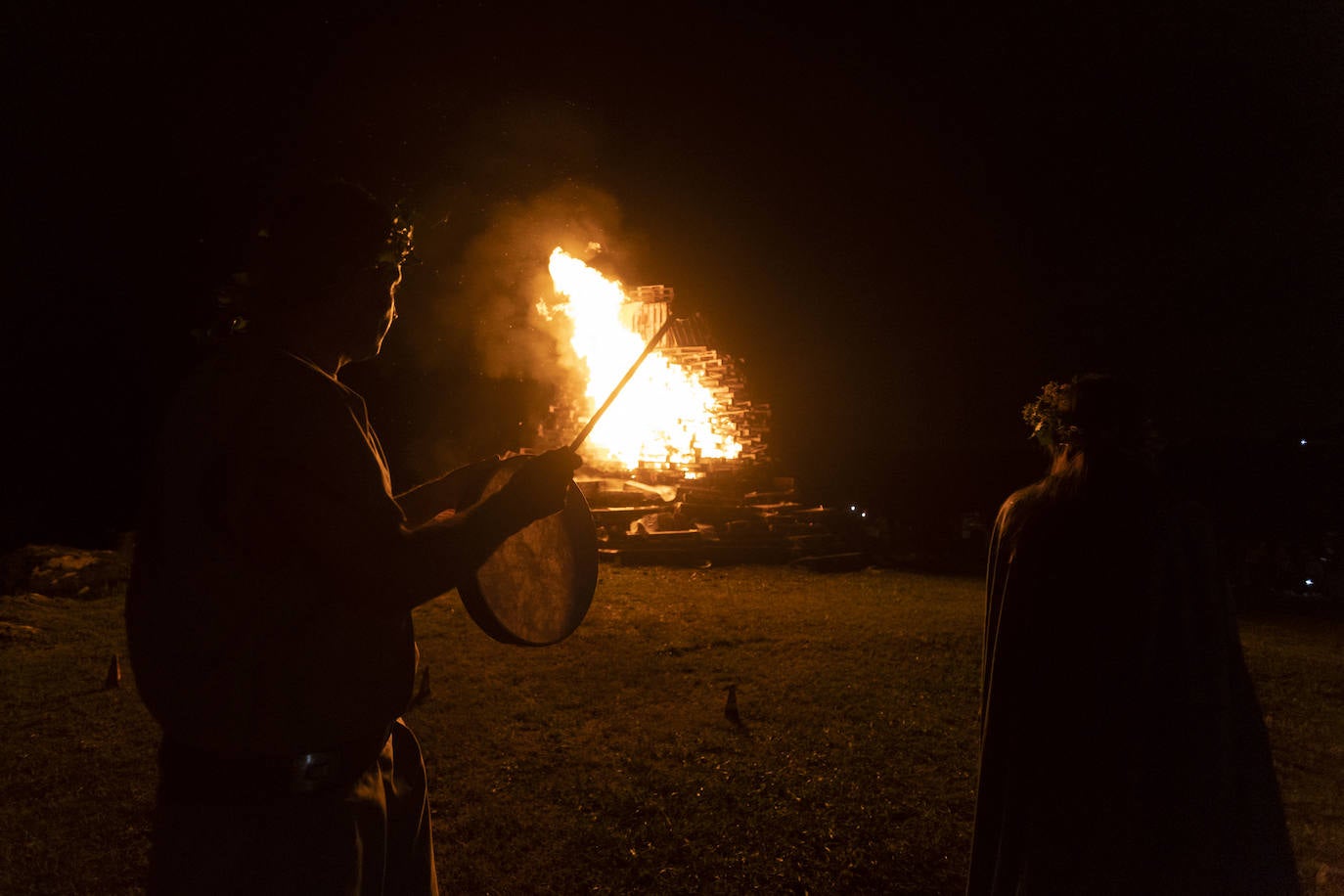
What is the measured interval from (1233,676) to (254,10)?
587 inches

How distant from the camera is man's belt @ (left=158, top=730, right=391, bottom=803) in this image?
158 cm

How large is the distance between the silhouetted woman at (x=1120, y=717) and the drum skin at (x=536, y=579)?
1847mm

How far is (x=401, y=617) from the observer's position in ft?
5.71

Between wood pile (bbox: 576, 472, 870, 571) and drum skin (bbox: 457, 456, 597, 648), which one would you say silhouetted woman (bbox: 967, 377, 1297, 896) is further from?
wood pile (bbox: 576, 472, 870, 571)

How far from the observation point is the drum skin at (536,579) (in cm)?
209

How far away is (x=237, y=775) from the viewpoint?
1580 mm

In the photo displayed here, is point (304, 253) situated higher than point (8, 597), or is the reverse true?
point (304, 253)

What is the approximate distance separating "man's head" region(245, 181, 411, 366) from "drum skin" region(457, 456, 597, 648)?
59 centimetres

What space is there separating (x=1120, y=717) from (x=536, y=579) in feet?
7.50

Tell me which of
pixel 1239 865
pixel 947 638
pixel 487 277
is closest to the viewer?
pixel 1239 865

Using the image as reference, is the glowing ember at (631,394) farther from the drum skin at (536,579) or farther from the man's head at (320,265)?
the man's head at (320,265)

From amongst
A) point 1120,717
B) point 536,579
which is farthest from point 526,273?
point 1120,717

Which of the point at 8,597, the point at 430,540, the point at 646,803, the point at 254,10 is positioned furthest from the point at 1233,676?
the point at 254,10

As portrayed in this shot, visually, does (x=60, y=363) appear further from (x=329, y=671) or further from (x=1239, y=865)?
(x=1239, y=865)
